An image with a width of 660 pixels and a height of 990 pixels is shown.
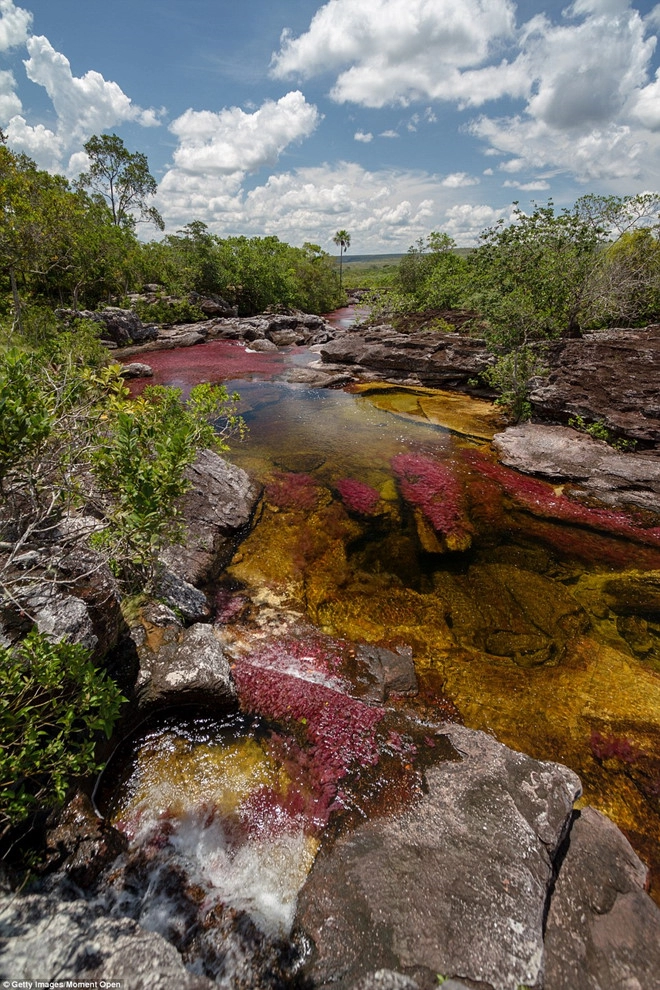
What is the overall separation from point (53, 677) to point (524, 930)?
5282 millimetres

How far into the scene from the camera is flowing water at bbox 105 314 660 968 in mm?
5430

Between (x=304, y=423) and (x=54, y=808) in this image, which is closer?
(x=54, y=808)

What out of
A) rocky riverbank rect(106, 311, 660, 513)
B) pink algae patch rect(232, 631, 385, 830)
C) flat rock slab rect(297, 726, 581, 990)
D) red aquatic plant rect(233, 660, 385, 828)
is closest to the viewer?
flat rock slab rect(297, 726, 581, 990)

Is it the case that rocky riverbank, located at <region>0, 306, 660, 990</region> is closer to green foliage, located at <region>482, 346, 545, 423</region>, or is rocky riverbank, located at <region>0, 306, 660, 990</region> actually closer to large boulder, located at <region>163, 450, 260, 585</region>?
large boulder, located at <region>163, 450, 260, 585</region>

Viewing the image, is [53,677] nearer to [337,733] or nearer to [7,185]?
[337,733]

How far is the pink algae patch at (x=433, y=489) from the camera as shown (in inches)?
520

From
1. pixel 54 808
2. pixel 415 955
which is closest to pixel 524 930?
pixel 415 955

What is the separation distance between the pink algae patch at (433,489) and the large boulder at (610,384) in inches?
288

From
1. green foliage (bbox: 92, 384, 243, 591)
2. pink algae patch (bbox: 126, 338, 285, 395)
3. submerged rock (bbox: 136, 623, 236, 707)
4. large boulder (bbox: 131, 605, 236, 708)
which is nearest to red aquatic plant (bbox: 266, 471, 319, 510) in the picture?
large boulder (bbox: 131, 605, 236, 708)

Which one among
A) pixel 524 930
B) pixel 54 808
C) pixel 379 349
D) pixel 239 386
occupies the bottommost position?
pixel 524 930

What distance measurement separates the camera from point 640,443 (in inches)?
658

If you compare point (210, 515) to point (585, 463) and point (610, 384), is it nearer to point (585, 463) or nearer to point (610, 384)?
point (585, 463)

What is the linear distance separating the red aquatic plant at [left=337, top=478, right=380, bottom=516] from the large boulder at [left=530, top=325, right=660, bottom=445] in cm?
1097

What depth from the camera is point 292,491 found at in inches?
568
